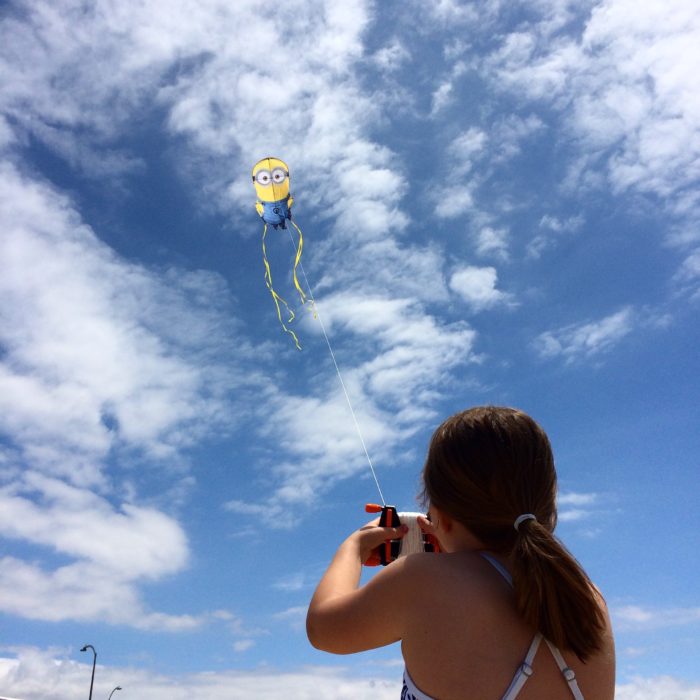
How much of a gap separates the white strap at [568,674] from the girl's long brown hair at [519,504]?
0.07 ft

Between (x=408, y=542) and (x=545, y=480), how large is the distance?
45 cm

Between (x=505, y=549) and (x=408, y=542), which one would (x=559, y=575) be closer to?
(x=505, y=549)

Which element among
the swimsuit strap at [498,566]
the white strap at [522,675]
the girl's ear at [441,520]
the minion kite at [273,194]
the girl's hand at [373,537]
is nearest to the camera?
the white strap at [522,675]

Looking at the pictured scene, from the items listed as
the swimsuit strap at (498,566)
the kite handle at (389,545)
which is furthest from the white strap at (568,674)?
the kite handle at (389,545)

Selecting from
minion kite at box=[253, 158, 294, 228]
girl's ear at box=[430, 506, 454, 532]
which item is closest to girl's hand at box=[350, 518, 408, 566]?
girl's ear at box=[430, 506, 454, 532]

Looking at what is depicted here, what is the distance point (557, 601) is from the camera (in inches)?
56.6

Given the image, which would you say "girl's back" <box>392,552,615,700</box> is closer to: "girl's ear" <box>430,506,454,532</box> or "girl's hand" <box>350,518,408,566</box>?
"girl's ear" <box>430,506,454,532</box>

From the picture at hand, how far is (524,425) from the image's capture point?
167 centimetres

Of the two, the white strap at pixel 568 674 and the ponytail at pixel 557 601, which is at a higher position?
the ponytail at pixel 557 601

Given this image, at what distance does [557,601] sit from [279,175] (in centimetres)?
1304

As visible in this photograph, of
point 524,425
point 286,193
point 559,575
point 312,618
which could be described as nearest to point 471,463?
point 524,425

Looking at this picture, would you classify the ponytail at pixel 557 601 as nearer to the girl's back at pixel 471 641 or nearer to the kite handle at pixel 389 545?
the girl's back at pixel 471 641

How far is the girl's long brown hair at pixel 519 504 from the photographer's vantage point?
1441 millimetres

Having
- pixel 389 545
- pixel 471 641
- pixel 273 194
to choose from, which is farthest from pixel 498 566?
pixel 273 194
